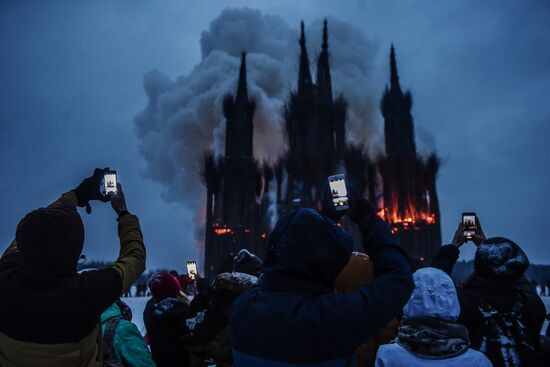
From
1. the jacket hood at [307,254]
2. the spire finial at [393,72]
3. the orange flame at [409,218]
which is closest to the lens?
the jacket hood at [307,254]

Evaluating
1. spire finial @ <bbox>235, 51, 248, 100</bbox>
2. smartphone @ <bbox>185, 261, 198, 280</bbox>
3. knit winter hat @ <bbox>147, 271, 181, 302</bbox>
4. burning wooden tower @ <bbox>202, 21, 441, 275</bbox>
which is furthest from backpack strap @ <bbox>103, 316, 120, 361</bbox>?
spire finial @ <bbox>235, 51, 248, 100</bbox>

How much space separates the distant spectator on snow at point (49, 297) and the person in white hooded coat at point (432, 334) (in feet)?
4.66

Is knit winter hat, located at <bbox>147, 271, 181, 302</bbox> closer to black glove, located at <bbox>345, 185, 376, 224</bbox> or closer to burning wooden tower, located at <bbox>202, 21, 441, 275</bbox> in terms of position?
black glove, located at <bbox>345, 185, 376, 224</bbox>

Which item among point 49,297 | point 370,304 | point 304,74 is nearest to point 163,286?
point 49,297

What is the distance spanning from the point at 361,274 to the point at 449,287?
0.46 m

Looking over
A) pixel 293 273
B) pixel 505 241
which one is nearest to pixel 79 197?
pixel 293 273

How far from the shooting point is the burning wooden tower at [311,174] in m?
35.0

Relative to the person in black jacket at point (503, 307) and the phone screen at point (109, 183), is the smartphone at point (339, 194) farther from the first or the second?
the phone screen at point (109, 183)

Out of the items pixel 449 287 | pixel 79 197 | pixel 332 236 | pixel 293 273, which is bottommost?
pixel 449 287

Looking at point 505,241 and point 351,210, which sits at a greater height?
point 351,210

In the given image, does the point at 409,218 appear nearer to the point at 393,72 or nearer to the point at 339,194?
the point at 393,72

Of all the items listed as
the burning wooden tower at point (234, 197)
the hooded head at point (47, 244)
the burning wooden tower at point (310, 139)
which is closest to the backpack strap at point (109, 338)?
the hooded head at point (47, 244)

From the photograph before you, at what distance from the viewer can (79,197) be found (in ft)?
9.02

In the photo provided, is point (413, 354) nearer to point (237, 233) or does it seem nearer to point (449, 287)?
point (449, 287)
